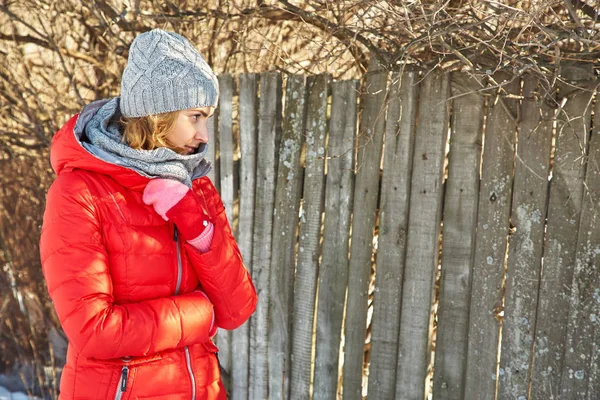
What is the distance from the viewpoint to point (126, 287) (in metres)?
2.01

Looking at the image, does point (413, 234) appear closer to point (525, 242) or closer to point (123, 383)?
point (525, 242)

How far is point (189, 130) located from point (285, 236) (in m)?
1.58

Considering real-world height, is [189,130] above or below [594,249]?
above

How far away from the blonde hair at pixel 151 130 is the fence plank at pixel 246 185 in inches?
63.4

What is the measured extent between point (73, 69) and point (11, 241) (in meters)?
1.43

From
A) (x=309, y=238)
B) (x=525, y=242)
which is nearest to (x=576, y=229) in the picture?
(x=525, y=242)

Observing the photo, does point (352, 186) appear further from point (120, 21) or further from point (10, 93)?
point (10, 93)

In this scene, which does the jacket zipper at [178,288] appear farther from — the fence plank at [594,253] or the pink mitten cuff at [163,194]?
the fence plank at [594,253]

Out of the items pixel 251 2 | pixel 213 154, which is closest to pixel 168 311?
pixel 213 154

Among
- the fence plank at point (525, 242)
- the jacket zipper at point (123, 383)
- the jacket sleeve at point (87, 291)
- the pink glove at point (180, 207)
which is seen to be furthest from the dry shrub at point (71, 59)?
the jacket zipper at point (123, 383)

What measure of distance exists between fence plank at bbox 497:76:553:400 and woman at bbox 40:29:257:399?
1353 millimetres

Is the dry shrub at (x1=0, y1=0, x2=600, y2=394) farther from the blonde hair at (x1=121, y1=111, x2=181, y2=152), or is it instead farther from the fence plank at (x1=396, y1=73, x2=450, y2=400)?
the blonde hair at (x1=121, y1=111, x2=181, y2=152)

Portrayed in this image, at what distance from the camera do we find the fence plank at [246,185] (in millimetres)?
3756

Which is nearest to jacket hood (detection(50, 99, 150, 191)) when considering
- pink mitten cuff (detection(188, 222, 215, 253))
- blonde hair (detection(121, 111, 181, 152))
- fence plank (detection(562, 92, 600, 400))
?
blonde hair (detection(121, 111, 181, 152))
